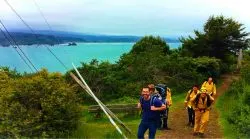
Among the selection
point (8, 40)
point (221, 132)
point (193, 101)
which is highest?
point (8, 40)

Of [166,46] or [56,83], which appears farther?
[166,46]

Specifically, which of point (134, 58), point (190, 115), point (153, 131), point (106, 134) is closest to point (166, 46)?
point (134, 58)

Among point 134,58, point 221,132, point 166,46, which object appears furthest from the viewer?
point 166,46

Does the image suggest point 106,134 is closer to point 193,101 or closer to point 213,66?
point 193,101

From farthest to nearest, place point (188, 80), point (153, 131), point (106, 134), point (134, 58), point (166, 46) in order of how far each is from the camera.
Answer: point (166, 46) → point (134, 58) → point (188, 80) → point (106, 134) → point (153, 131)

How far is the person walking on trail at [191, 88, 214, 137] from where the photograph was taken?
1813 centimetres

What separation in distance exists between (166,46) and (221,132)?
82.6 ft

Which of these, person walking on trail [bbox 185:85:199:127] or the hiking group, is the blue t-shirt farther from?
person walking on trail [bbox 185:85:199:127]

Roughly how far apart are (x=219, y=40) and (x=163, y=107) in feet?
80.1

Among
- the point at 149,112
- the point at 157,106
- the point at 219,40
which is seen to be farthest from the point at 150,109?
the point at 219,40

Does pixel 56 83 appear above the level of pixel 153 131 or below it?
above

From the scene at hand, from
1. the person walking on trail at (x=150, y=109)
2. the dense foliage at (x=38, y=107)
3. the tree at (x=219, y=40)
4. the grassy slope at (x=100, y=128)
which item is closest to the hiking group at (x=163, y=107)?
the person walking on trail at (x=150, y=109)

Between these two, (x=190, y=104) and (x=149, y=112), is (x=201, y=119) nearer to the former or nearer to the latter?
(x=190, y=104)

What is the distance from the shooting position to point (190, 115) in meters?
20.6
